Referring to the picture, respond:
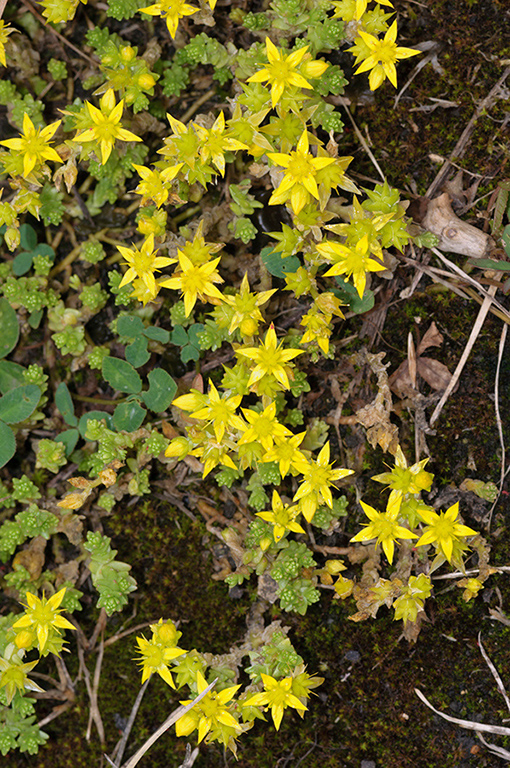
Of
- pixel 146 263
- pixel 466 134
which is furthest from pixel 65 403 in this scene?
pixel 466 134

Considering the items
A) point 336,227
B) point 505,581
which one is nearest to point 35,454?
point 336,227

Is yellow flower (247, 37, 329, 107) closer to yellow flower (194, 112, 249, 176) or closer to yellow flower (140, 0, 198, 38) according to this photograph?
yellow flower (194, 112, 249, 176)

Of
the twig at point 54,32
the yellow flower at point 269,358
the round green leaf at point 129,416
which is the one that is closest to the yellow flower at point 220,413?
the yellow flower at point 269,358

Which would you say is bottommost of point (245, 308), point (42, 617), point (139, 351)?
point (42, 617)

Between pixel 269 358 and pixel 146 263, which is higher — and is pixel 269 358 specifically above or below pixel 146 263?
below

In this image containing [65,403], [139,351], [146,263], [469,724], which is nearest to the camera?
[146,263]

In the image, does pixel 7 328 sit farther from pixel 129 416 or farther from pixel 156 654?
pixel 156 654

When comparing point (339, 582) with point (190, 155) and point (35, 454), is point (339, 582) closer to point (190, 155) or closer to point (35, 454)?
point (35, 454)

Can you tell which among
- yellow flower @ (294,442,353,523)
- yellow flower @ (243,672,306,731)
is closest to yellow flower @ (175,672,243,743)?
yellow flower @ (243,672,306,731)
